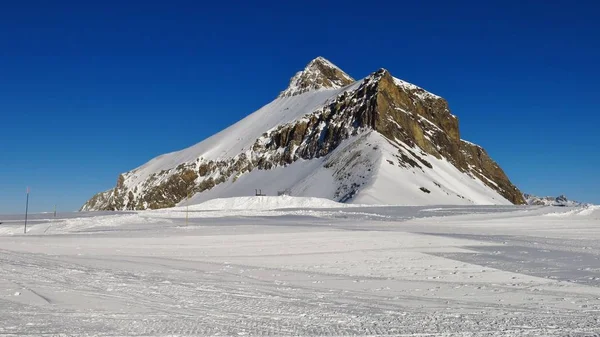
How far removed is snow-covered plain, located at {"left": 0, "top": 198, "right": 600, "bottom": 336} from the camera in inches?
354

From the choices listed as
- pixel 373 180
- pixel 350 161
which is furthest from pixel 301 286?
pixel 350 161

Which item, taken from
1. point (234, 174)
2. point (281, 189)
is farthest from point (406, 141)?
point (234, 174)

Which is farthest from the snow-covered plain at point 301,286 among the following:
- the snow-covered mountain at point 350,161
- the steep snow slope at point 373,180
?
the snow-covered mountain at point 350,161

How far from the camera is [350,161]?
11906 cm

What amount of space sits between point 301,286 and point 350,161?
10663 cm

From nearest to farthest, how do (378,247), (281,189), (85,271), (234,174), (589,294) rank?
(589,294)
(85,271)
(378,247)
(281,189)
(234,174)

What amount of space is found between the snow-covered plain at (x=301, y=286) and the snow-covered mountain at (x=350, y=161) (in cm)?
7105

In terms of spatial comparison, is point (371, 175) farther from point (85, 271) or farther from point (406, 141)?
point (85, 271)

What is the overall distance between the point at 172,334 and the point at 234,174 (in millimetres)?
161995

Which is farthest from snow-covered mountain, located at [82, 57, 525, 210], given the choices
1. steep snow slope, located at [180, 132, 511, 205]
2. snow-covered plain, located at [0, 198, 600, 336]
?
snow-covered plain, located at [0, 198, 600, 336]

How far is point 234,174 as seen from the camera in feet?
555

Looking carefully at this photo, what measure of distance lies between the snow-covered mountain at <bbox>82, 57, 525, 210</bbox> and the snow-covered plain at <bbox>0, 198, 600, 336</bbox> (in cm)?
7105

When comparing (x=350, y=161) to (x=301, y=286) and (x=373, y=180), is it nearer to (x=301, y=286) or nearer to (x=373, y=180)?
(x=373, y=180)

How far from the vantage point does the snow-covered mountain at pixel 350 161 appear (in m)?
111
